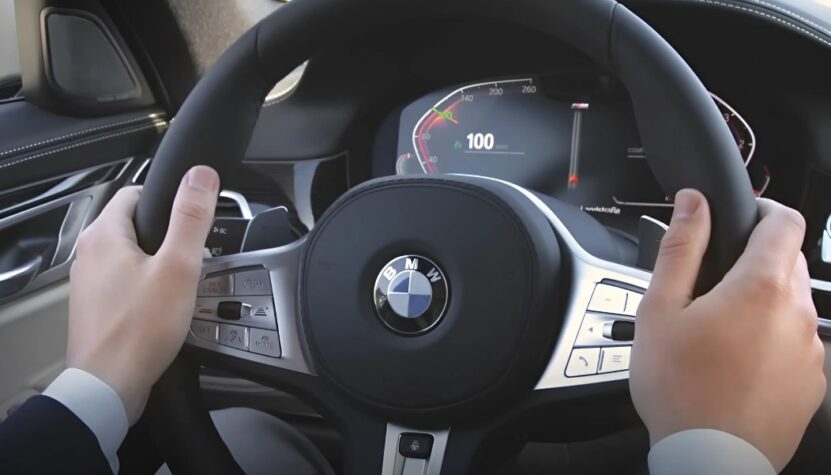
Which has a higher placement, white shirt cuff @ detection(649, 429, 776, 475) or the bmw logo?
the bmw logo

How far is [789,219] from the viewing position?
62 centimetres

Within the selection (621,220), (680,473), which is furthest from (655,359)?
(621,220)

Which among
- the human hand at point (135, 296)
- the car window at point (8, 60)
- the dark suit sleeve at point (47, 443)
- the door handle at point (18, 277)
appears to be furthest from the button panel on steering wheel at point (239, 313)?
the car window at point (8, 60)

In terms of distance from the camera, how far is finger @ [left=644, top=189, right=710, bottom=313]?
2.00 feet

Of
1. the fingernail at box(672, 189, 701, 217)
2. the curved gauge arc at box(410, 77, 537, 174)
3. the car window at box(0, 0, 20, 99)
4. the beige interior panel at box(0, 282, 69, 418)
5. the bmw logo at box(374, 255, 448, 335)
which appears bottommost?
the beige interior panel at box(0, 282, 69, 418)

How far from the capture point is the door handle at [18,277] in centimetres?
132

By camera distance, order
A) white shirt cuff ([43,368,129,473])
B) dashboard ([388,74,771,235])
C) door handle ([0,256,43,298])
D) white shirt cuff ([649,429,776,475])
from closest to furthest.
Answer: white shirt cuff ([649,429,776,475])
white shirt cuff ([43,368,129,473])
door handle ([0,256,43,298])
dashboard ([388,74,771,235])

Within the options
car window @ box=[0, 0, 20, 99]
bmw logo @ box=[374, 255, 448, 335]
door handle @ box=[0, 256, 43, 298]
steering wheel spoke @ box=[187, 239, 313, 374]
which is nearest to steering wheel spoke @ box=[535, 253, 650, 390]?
bmw logo @ box=[374, 255, 448, 335]

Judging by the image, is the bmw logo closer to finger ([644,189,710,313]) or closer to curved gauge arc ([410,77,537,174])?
finger ([644,189,710,313])

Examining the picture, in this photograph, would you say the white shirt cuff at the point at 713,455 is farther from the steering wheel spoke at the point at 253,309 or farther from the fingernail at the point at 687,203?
the steering wheel spoke at the point at 253,309

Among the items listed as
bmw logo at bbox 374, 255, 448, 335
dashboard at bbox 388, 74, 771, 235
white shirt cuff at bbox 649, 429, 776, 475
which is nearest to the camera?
white shirt cuff at bbox 649, 429, 776, 475

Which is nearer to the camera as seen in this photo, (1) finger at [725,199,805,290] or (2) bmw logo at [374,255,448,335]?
(1) finger at [725,199,805,290]

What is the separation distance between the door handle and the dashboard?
2.36 ft

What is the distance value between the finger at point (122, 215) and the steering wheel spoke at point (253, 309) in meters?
0.12
